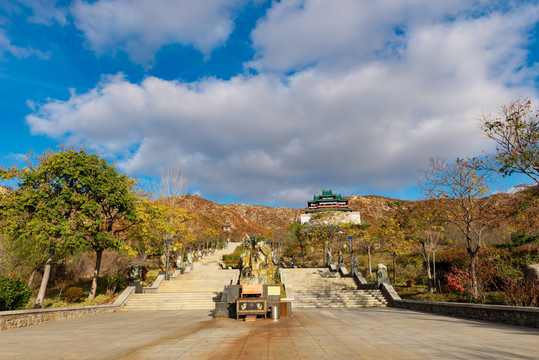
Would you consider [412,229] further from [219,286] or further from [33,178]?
[33,178]

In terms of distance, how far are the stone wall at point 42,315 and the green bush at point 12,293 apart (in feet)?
4.09

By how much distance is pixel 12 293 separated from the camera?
1273 centimetres

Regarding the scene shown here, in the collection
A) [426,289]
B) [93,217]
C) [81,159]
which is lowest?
[426,289]

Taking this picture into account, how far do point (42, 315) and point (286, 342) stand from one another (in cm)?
1205

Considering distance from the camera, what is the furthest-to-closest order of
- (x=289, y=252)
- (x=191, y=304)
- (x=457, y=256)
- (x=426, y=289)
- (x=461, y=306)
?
1. (x=289, y=252)
2. (x=457, y=256)
3. (x=426, y=289)
4. (x=191, y=304)
5. (x=461, y=306)

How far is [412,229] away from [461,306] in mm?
9705

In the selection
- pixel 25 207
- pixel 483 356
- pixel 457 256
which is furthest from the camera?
pixel 457 256

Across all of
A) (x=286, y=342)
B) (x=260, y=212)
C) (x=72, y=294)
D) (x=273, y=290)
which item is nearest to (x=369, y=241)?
(x=273, y=290)

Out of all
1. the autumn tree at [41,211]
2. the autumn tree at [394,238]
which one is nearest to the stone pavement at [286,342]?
the autumn tree at [41,211]

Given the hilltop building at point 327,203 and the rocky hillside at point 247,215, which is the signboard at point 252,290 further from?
the rocky hillside at point 247,215

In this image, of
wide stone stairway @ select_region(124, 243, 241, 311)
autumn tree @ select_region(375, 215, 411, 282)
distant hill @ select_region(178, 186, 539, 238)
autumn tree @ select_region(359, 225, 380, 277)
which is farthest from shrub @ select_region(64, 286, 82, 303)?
distant hill @ select_region(178, 186, 539, 238)

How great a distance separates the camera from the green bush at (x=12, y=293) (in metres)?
12.5

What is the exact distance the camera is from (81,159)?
59.2ft

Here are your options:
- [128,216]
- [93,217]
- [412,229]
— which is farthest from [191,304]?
[412,229]
